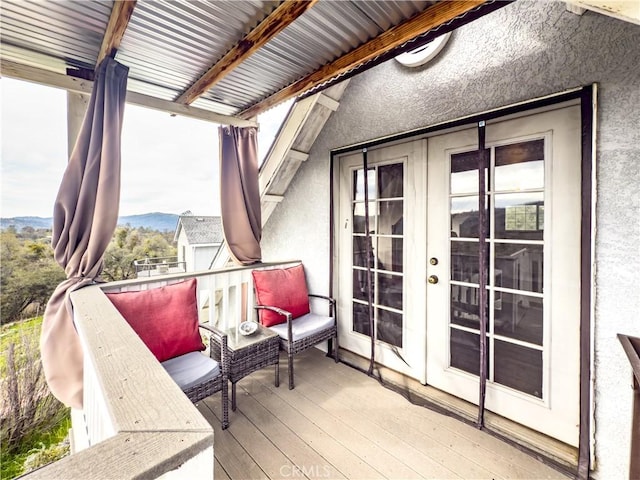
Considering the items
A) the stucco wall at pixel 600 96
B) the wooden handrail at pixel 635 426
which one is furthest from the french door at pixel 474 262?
the wooden handrail at pixel 635 426

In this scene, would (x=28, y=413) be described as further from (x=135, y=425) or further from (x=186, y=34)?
(x=186, y=34)

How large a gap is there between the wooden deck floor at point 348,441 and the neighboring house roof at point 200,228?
6.93 feet

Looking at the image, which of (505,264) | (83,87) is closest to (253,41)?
(83,87)

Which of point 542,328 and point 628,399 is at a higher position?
point 542,328

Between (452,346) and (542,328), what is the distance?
0.66 meters

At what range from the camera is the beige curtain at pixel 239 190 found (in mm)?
2938

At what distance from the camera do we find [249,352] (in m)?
2.30

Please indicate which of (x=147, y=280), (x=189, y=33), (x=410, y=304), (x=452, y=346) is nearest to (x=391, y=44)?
(x=189, y=33)

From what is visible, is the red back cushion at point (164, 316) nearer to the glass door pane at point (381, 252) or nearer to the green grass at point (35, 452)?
the green grass at point (35, 452)

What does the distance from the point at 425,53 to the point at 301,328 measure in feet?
8.96

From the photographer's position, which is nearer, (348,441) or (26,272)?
(348,441)

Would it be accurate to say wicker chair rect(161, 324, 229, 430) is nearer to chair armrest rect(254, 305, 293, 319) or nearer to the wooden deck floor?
the wooden deck floor

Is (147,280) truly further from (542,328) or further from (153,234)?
(542,328)

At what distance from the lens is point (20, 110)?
98.4 inches
